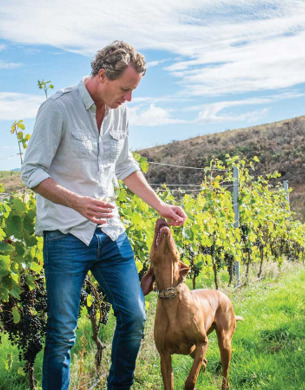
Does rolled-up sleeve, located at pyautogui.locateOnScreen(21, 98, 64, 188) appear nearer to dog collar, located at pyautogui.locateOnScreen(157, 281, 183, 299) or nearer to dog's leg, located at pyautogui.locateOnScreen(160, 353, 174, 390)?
dog collar, located at pyautogui.locateOnScreen(157, 281, 183, 299)

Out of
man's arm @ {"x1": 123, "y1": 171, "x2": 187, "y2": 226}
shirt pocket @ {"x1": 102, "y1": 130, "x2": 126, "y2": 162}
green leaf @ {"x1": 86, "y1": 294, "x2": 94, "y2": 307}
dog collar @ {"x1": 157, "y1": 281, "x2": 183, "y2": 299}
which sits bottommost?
green leaf @ {"x1": 86, "y1": 294, "x2": 94, "y2": 307}

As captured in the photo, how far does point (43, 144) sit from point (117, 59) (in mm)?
624

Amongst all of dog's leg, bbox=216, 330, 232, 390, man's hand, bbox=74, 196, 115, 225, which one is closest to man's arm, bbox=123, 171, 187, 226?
man's hand, bbox=74, 196, 115, 225

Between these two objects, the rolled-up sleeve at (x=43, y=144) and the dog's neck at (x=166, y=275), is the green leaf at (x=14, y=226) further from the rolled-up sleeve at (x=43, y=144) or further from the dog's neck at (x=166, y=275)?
the dog's neck at (x=166, y=275)

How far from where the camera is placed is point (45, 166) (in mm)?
2693

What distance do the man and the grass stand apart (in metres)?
0.26

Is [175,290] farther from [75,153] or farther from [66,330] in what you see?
[75,153]

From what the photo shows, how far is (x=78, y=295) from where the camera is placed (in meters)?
2.84

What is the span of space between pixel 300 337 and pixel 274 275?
527 centimetres

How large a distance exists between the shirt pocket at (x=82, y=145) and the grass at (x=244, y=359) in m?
1.10

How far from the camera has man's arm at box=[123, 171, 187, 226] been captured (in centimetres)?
321

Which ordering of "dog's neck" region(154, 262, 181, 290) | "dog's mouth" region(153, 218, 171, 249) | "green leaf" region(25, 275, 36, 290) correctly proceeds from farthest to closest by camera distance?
"green leaf" region(25, 275, 36, 290), "dog's neck" region(154, 262, 181, 290), "dog's mouth" region(153, 218, 171, 249)

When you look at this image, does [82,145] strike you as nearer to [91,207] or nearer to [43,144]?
[43,144]

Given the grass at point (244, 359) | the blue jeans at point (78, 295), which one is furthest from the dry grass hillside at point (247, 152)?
the blue jeans at point (78, 295)
